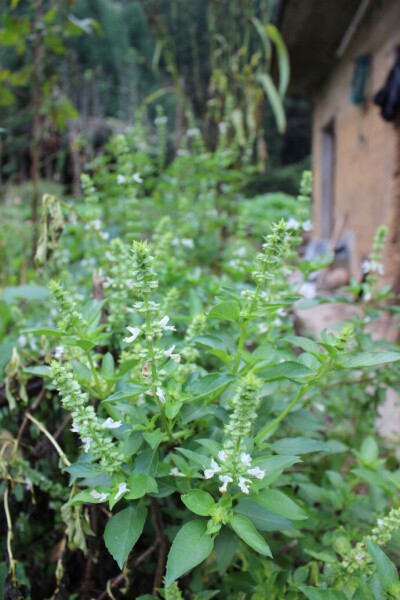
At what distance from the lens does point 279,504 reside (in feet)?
2.41

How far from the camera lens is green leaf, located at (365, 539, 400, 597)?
0.70 meters

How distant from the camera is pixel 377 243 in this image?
1361mm

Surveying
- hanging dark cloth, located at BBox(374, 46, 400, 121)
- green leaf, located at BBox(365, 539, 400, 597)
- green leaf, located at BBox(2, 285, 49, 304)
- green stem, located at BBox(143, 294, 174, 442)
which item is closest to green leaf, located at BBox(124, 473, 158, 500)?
green stem, located at BBox(143, 294, 174, 442)

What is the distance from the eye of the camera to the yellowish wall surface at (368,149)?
3.37 m

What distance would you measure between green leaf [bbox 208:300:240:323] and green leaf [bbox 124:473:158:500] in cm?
29

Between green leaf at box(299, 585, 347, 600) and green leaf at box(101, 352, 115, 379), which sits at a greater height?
green leaf at box(101, 352, 115, 379)

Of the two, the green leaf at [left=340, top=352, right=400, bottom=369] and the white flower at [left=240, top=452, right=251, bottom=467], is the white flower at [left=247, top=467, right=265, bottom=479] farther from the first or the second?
the green leaf at [left=340, top=352, right=400, bottom=369]

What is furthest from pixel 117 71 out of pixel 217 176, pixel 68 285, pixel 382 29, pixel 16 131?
pixel 68 285

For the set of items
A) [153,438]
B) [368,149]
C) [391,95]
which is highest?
[391,95]

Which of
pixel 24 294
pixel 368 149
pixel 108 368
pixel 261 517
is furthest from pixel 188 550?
pixel 368 149

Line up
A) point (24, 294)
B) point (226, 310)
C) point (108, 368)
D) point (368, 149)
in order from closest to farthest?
point (226, 310)
point (108, 368)
point (24, 294)
point (368, 149)

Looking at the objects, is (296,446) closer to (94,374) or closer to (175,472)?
(175,472)

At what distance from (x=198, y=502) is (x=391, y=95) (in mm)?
3268

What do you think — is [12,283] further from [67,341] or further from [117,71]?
[117,71]
